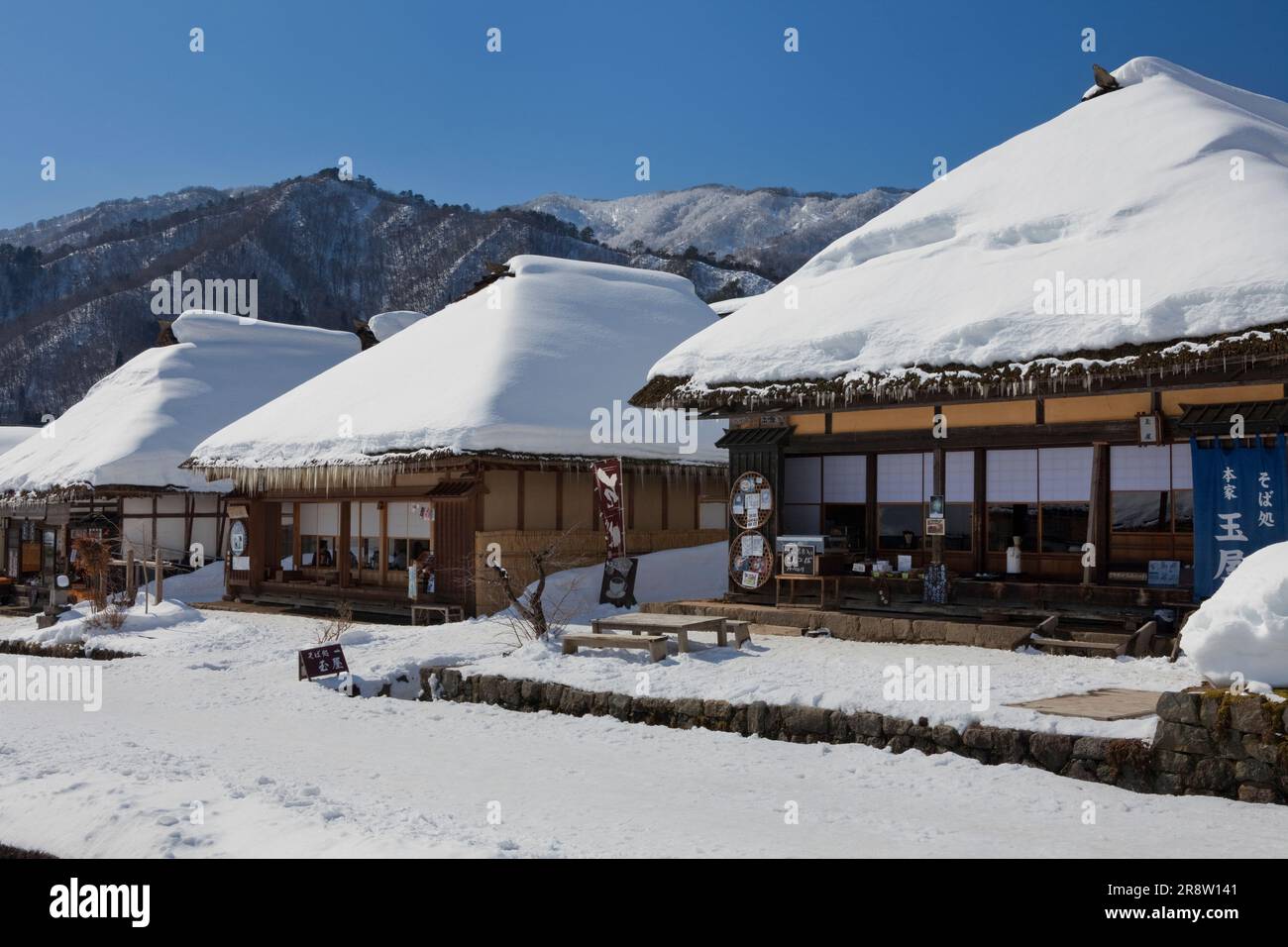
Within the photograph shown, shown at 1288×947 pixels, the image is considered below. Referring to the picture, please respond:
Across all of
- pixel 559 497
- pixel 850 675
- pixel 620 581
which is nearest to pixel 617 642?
pixel 850 675

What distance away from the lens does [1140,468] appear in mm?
11719

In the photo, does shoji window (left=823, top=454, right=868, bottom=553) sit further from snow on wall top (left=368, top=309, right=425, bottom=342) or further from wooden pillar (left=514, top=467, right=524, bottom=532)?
snow on wall top (left=368, top=309, right=425, bottom=342)

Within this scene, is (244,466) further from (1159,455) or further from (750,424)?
(1159,455)

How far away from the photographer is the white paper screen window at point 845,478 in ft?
46.1

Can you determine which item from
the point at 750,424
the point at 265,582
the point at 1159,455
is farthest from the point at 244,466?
the point at 1159,455

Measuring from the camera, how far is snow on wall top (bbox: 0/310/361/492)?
24.9 metres

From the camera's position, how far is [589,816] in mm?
6617

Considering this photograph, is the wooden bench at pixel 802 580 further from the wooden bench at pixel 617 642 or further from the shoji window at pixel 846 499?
the wooden bench at pixel 617 642

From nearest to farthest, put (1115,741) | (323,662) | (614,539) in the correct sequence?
1. (1115,741)
2. (323,662)
3. (614,539)

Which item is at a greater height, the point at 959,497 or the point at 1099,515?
the point at 959,497

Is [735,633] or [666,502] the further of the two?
[666,502]
